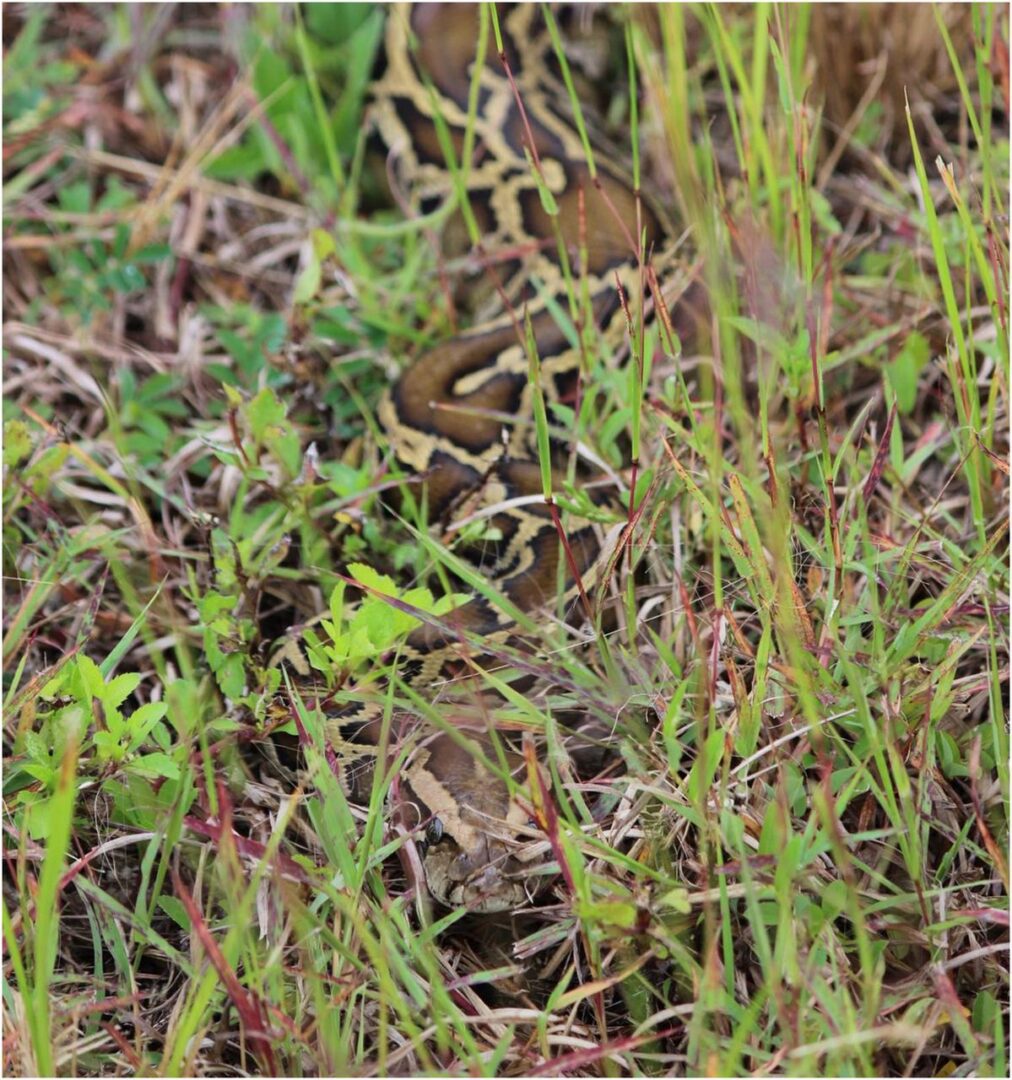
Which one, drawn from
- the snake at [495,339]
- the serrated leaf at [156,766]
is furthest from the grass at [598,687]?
the snake at [495,339]

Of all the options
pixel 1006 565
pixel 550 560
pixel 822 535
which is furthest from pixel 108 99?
pixel 1006 565

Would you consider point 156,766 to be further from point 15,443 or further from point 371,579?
point 15,443

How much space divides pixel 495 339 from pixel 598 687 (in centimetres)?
173

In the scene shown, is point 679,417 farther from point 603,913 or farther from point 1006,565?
point 603,913

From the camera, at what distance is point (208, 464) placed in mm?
4137

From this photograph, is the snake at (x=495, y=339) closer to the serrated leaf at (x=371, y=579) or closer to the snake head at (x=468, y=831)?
the snake head at (x=468, y=831)

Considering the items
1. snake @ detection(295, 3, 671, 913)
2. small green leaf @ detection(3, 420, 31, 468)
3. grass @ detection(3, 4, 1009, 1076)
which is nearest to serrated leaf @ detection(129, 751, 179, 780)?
grass @ detection(3, 4, 1009, 1076)

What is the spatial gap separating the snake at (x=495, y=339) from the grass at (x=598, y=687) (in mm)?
124

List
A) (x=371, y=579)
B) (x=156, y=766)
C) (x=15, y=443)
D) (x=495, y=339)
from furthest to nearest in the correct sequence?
(x=495, y=339) → (x=15, y=443) → (x=371, y=579) → (x=156, y=766)

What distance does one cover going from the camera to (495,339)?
442 cm

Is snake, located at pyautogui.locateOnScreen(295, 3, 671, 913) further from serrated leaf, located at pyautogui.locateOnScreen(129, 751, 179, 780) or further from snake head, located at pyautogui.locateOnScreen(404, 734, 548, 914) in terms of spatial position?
serrated leaf, located at pyautogui.locateOnScreen(129, 751, 179, 780)

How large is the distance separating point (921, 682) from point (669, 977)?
0.88 meters

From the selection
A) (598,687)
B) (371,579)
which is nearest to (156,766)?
(371,579)

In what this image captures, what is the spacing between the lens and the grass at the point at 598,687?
261 cm
